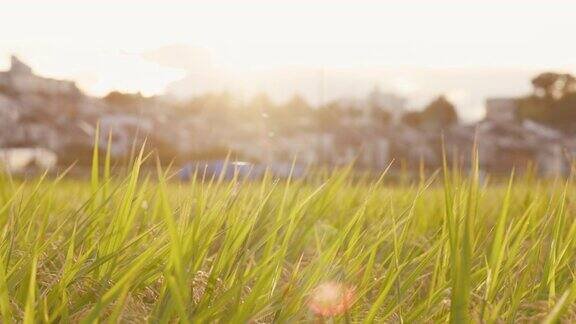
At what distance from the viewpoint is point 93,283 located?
5.50ft

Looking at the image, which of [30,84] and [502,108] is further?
[502,108]

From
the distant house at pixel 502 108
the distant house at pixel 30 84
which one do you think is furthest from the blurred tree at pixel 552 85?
the distant house at pixel 30 84

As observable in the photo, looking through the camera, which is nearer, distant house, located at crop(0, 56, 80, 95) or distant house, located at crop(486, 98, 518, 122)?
distant house, located at crop(0, 56, 80, 95)

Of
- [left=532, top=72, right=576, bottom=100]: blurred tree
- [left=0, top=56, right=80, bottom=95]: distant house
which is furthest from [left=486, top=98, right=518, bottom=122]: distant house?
[left=0, top=56, right=80, bottom=95]: distant house

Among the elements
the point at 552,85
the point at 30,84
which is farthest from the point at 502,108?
the point at 30,84

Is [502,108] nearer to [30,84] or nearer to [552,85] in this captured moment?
[552,85]

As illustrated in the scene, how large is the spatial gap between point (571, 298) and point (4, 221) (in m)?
1.77

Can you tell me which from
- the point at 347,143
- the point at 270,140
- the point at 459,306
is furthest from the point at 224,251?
the point at 347,143

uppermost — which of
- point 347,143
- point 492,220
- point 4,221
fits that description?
point 4,221

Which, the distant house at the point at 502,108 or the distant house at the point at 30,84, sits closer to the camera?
the distant house at the point at 30,84

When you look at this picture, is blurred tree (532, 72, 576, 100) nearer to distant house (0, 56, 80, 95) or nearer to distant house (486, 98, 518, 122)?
distant house (486, 98, 518, 122)

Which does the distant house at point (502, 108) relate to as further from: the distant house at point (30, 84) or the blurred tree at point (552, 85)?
the distant house at point (30, 84)

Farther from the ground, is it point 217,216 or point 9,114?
point 217,216

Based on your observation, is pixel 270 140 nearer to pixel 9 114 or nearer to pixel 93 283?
pixel 93 283
